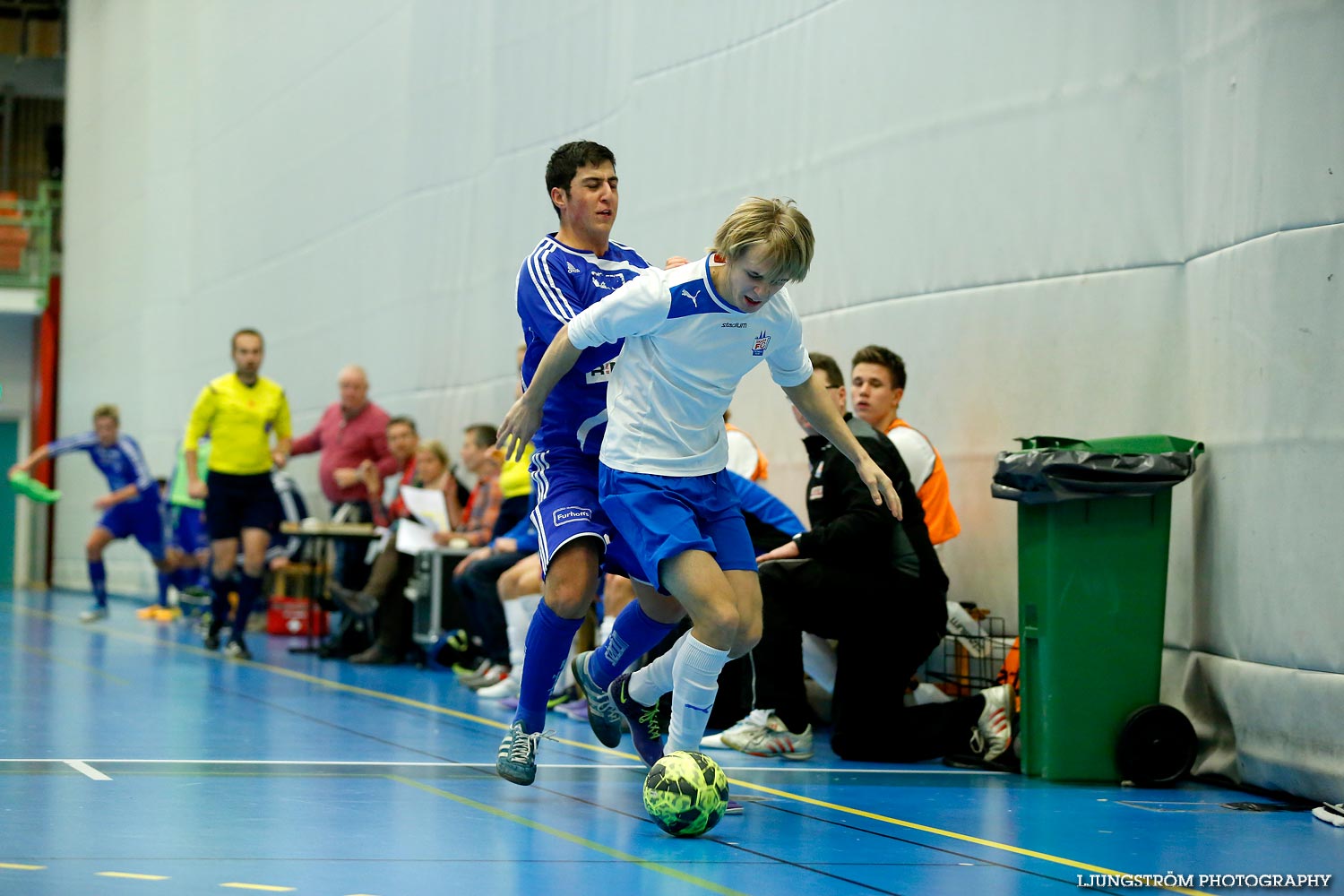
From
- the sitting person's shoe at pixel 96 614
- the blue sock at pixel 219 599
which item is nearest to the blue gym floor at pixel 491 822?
the blue sock at pixel 219 599

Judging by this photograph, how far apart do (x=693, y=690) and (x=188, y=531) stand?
13045mm

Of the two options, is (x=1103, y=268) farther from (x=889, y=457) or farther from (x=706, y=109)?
(x=706, y=109)

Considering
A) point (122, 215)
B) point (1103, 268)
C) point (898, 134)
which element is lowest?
point (1103, 268)

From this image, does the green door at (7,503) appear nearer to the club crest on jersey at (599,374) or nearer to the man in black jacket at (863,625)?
the man in black jacket at (863,625)

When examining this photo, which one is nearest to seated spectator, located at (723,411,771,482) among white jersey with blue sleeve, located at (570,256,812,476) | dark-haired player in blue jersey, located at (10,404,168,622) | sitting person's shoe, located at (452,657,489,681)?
white jersey with blue sleeve, located at (570,256,812,476)

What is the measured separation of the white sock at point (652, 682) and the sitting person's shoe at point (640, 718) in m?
0.03

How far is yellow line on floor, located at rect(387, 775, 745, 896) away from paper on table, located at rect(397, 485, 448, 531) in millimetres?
5138

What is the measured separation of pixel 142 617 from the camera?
52.0 feet

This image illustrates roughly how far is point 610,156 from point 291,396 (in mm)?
11960

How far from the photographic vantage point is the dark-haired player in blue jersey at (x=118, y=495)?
15484 millimetres

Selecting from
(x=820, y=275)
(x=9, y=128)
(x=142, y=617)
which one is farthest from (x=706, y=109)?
(x=9, y=128)

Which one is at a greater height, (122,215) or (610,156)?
(122,215)

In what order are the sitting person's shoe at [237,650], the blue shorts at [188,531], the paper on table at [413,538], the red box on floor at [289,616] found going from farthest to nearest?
the blue shorts at [188,531], the red box on floor at [289,616], the sitting person's shoe at [237,650], the paper on table at [413,538]

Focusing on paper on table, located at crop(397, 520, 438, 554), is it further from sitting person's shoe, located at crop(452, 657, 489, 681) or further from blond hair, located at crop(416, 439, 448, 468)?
sitting person's shoe, located at crop(452, 657, 489, 681)
